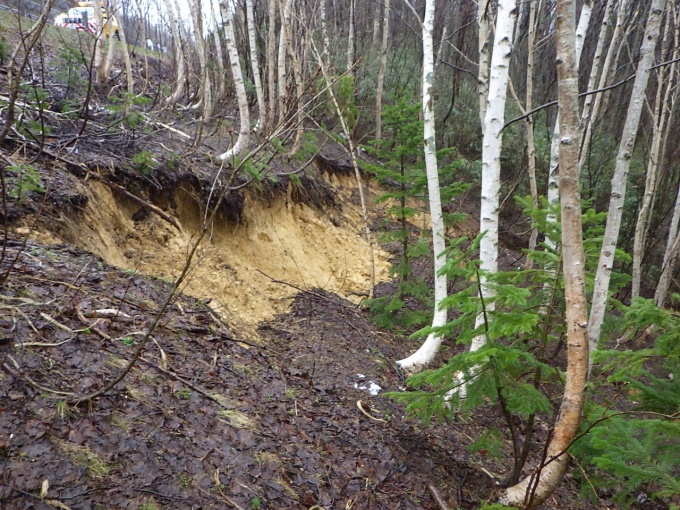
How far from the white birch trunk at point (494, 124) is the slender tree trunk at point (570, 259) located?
5.72ft

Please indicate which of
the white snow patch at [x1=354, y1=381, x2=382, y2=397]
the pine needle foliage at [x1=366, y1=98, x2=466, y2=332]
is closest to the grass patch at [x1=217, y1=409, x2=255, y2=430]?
the white snow patch at [x1=354, y1=381, x2=382, y2=397]

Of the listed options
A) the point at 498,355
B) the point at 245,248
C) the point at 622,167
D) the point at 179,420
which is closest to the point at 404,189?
the point at 245,248

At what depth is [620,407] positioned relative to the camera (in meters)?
6.58

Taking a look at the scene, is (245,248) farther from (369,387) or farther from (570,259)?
(570,259)

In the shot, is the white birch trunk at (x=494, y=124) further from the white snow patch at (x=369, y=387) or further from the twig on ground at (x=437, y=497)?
the twig on ground at (x=437, y=497)

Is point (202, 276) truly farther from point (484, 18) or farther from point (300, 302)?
point (484, 18)

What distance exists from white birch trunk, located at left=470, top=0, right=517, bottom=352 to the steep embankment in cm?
292

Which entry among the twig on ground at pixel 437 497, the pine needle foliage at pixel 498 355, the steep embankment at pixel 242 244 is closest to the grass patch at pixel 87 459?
the steep embankment at pixel 242 244

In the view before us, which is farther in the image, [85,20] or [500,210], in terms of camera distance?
[85,20]

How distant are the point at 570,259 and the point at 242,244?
5966 mm

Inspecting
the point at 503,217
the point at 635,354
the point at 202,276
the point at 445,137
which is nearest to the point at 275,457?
the point at 635,354

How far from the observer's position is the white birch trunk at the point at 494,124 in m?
4.43

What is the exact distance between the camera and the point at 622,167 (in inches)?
203

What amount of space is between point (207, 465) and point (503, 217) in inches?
572
